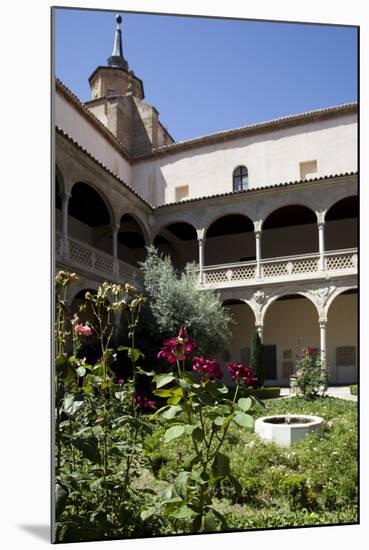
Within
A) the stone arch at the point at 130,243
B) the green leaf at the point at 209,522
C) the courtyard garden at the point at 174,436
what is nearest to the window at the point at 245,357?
the courtyard garden at the point at 174,436

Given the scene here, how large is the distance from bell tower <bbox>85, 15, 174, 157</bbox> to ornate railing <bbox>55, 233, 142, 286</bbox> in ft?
4.03

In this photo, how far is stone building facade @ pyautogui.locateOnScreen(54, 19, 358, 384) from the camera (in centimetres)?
474

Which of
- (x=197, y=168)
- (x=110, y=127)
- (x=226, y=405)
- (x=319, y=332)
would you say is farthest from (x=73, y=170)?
(x=226, y=405)

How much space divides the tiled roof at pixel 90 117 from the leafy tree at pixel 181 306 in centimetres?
143

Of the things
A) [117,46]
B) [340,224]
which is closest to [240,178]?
[340,224]

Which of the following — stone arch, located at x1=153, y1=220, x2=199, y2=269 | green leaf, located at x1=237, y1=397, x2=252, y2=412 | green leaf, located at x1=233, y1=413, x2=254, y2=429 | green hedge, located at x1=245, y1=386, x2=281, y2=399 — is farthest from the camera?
stone arch, located at x1=153, y1=220, x2=199, y2=269

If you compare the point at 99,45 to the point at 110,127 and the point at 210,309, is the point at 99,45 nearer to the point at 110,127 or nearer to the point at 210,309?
the point at 110,127

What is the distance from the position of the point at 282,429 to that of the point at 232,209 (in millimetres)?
4661

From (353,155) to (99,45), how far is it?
2570mm

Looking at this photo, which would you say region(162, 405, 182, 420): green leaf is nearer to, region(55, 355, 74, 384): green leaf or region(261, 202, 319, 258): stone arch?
region(55, 355, 74, 384): green leaf

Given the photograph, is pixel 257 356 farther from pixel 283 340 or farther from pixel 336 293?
pixel 336 293

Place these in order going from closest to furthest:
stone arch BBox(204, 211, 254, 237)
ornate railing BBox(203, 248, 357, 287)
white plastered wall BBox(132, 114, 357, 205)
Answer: white plastered wall BBox(132, 114, 357, 205)
ornate railing BBox(203, 248, 357, 287)
stone arch BBox(204, 211, 254, 237)

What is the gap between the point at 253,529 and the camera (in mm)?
3660

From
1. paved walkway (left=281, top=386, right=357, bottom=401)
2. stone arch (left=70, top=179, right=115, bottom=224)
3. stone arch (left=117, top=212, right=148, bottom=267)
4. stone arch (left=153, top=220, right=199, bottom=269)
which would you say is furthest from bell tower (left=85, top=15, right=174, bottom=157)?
paved walkway (left=281, top=386, right=357, bottom=401)
